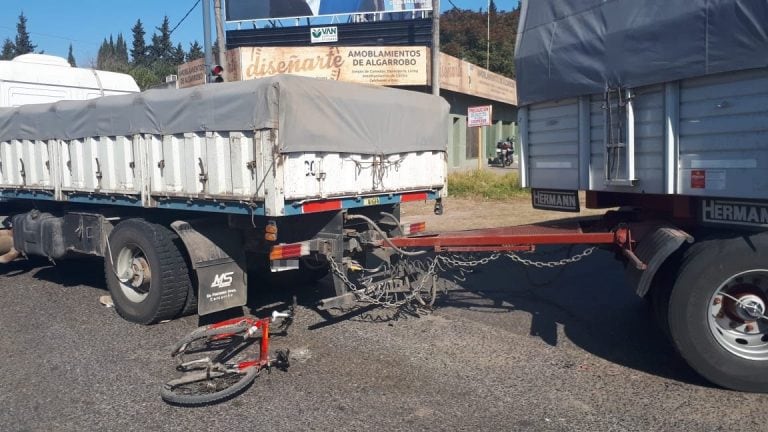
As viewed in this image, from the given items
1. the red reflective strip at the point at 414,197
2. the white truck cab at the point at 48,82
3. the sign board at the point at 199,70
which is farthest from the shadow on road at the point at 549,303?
the sign board at the point at 199,70

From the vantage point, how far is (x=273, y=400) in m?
4.93

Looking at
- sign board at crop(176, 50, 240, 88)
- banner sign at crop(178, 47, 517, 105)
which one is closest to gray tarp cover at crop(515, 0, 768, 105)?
banner sign at crop(178, 47, 517, 105)

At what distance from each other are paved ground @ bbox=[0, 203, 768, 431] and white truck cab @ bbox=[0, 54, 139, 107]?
380 cm

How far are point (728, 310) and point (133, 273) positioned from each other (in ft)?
18.8

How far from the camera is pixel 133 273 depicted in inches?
289

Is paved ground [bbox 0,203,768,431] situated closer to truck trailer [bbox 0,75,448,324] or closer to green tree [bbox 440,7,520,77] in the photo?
truck trailer [bbox 0,75,448,324]

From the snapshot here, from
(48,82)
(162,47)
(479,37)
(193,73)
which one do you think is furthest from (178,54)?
(48,82)

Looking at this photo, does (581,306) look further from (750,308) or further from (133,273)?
(133,273)

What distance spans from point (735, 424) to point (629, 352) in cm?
151

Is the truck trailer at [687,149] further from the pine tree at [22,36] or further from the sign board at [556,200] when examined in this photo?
the pine tree at [22,36]

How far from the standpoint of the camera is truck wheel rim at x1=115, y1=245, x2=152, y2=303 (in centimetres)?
724

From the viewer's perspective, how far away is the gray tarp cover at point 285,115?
19.3 ft

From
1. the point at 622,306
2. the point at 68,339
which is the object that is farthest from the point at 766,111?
the point at 68,339

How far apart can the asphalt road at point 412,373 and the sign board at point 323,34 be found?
16261mm
